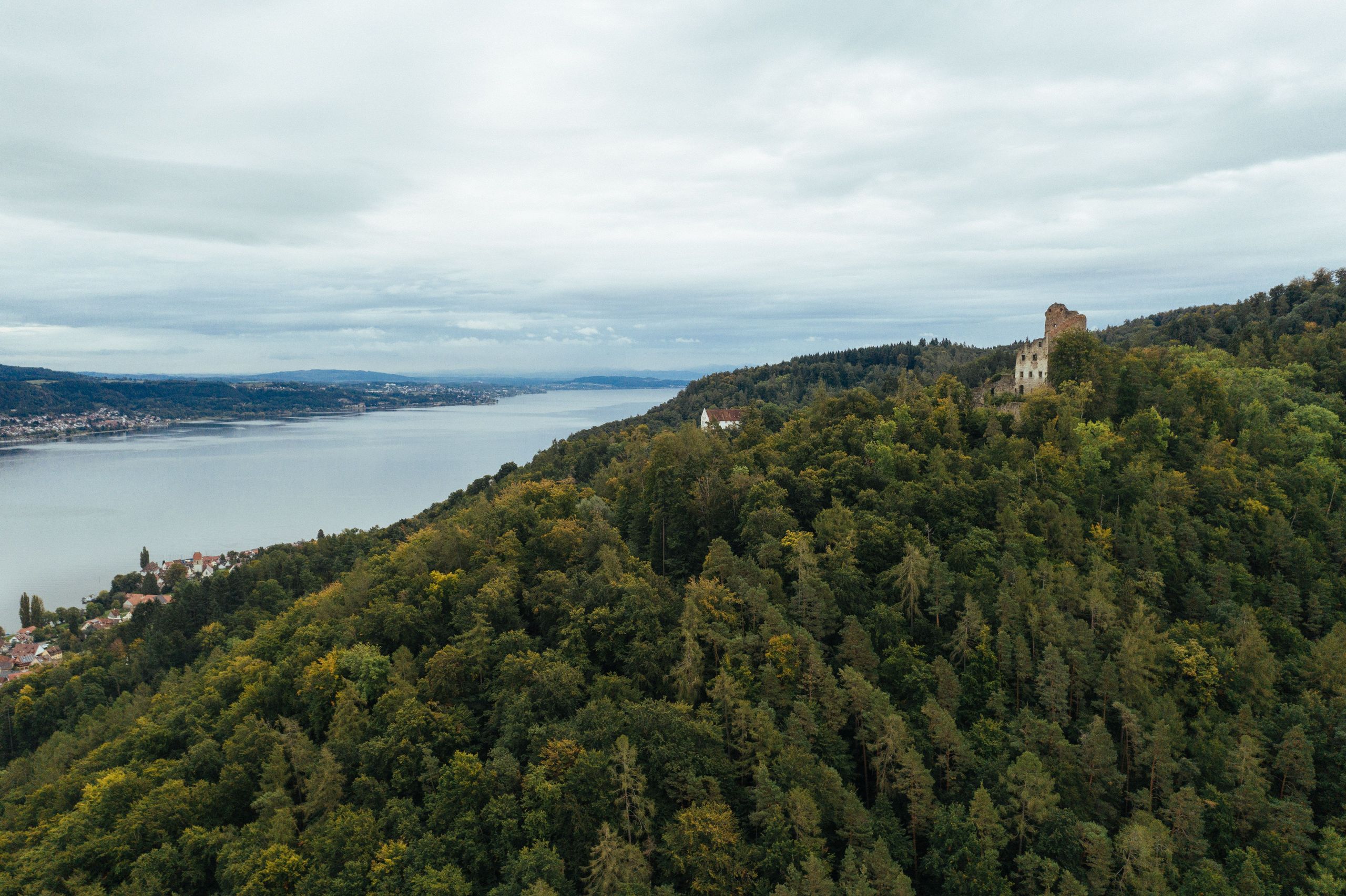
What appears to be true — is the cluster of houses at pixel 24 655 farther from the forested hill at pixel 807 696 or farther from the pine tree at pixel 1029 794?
the pine tree at pixel 1029 794

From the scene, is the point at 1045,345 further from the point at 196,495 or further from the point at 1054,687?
the point at 196,495

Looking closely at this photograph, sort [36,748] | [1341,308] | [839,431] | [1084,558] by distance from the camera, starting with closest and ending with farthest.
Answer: [1084,558]
[839,431]
[36,748]
[1341,308]

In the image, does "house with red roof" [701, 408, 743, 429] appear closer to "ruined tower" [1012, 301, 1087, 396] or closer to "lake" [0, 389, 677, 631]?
"ruined tower" [1012, 301, 1087, 396]

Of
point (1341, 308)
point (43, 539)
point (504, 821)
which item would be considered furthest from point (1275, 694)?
point (43, 539)

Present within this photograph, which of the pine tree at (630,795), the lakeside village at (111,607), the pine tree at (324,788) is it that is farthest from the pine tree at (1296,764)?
the lakeside village at (111,607)

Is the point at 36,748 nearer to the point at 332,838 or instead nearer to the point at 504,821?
the point at 332,838

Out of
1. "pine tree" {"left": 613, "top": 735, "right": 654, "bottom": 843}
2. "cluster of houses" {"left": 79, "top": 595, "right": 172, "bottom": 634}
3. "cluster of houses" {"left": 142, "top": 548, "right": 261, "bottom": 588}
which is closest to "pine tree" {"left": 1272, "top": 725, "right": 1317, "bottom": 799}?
"pine tree" {"left": 613, "top": 735, "right": 654, "bottom": 843}
